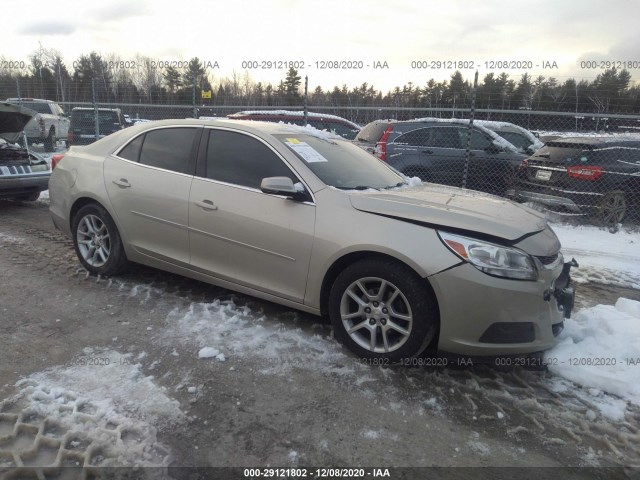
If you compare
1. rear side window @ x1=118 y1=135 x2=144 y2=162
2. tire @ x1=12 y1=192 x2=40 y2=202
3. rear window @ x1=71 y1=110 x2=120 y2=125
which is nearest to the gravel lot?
rear side window @ x1=118 y1=135 x2=144 y2=162

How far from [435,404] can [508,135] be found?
26.9 ft

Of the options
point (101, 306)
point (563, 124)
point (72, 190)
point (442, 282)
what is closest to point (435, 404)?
point (442, 282)

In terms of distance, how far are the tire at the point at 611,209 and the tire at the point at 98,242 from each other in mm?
7225

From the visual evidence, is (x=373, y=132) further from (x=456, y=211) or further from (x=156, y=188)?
(x=456, y=211)

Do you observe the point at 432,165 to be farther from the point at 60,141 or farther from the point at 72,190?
the point at 60,141

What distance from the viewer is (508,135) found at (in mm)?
9578

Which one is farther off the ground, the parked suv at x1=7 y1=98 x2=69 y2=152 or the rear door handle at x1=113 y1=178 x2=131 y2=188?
the parked suv at x1=7 y1=98 x2=69 y2=152

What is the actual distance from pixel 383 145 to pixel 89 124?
35.0 ft

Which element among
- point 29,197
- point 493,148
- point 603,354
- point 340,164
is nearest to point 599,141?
point 493,148

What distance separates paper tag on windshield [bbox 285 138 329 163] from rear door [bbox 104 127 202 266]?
89 cm

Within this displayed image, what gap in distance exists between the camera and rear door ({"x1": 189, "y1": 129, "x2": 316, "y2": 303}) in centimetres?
336

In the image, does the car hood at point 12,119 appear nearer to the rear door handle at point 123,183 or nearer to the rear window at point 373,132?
the rear door handle at point 123,183

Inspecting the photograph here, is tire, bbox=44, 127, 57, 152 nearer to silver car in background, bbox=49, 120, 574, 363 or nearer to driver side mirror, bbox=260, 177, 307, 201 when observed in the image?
silver car in background, bbox=49, 120, 574, 363

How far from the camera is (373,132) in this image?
33.2 ft
